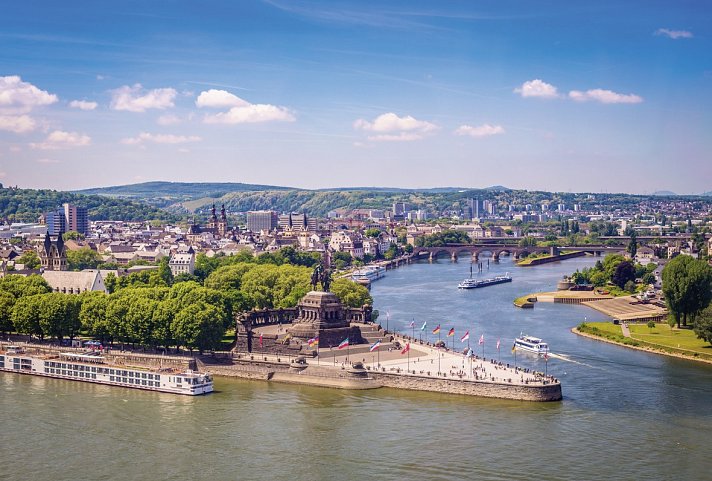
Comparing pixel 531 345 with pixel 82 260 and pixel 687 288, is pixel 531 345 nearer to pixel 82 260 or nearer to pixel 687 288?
pixel 687 288

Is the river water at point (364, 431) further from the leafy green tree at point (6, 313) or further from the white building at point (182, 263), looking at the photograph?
the white building at point (182, 263)

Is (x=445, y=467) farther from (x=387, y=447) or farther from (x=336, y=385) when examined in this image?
(x=336, y=385)

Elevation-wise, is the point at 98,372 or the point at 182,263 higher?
the point at 182,263

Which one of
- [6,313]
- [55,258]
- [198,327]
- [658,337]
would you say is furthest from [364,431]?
[55,258]

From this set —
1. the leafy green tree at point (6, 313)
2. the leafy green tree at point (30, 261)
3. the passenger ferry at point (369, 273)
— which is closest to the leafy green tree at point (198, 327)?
the leafy green tree at point (6, 313)

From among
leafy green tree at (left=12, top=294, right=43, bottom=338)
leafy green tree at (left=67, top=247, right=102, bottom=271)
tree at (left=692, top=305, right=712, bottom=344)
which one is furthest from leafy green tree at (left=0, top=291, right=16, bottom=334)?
tree at (left=692, top=305, right=712, bottom=344)

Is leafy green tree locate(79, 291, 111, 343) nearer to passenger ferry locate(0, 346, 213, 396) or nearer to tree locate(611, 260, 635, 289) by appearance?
passenger ferry locate(0, 346, 213, 396)
